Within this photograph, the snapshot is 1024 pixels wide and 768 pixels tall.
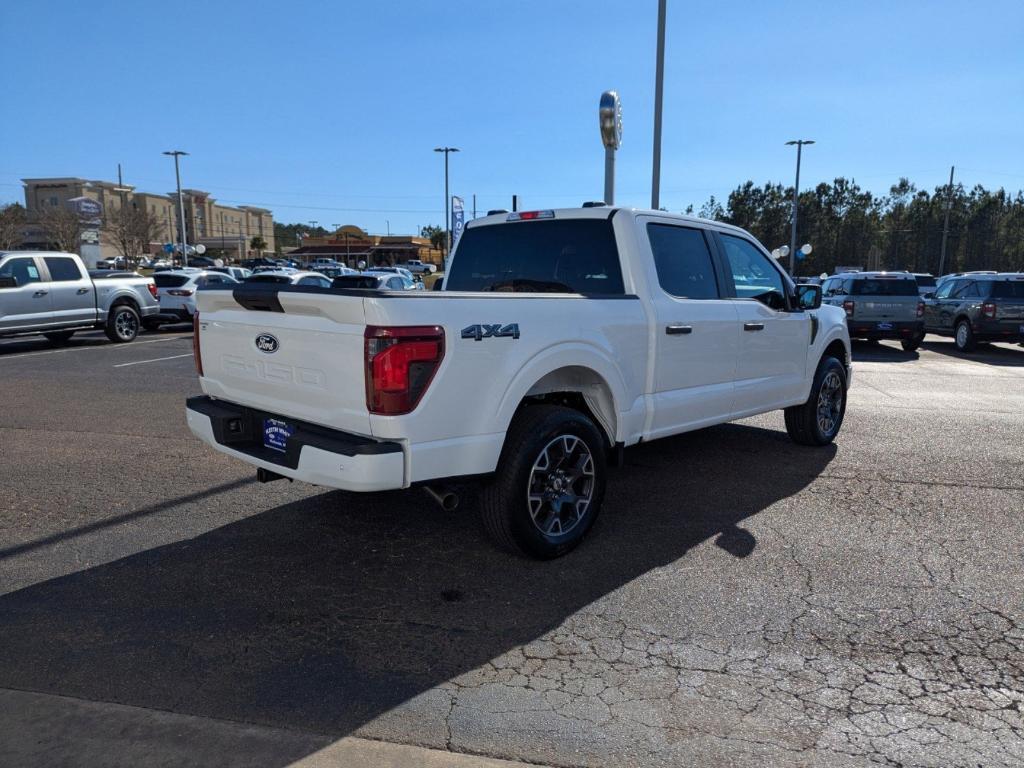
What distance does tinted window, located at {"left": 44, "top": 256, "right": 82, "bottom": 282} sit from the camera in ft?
49.6

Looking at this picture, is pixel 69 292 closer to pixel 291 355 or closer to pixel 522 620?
pixel 291 355

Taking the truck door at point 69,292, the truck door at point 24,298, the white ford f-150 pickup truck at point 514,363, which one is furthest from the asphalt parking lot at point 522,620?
the truck door at point 69,292

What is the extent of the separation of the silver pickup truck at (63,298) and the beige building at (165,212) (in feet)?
186

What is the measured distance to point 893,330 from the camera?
16453mm

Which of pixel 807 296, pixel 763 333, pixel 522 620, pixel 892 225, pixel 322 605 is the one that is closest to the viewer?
pixel 522 620

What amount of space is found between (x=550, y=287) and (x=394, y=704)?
3052mm

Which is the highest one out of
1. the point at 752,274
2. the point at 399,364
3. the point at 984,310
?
the point at 752,274

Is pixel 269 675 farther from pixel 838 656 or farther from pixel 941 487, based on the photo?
pixel 941 487

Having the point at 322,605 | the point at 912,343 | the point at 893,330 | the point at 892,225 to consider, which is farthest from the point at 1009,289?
the point at 892,225

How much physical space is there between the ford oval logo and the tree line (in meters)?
68.0

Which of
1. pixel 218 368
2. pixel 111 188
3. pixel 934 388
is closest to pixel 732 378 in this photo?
pixel 218 368

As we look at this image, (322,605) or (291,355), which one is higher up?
(291,355)

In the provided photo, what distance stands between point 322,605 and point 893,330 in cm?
1572

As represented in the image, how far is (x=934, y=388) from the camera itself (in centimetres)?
1112
